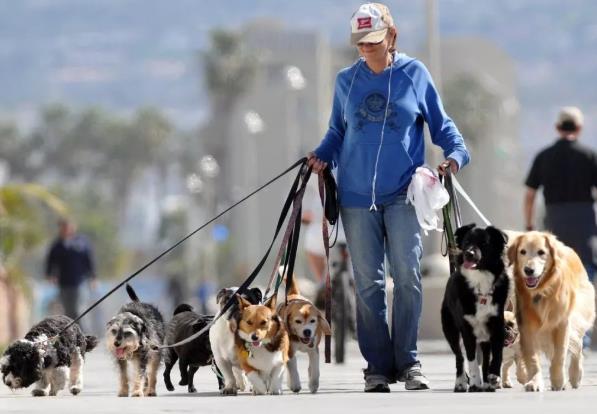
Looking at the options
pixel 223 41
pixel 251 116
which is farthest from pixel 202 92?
pixel 251 116

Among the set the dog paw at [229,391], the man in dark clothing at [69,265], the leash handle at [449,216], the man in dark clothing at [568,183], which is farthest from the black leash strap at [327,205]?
the man in dark clothing at [69,265]

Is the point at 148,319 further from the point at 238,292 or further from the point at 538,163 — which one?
the point at 538,163

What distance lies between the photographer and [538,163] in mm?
15750

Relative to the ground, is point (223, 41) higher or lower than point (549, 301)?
higher

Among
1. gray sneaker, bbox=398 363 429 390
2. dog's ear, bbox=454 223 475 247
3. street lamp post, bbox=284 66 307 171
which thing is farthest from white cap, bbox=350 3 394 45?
street lamp post, bbox=284 66 307 171

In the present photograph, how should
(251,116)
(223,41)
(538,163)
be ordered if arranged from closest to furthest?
(538,163) → (251,116) → (223,41)

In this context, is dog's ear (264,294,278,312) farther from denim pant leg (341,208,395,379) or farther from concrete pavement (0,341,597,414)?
denim pant leg (341,208,395,379)

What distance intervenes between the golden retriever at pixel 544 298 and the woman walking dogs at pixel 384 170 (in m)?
0.71

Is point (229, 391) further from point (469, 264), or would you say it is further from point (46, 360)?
point (469, 264)

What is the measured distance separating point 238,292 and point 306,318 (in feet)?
1.45

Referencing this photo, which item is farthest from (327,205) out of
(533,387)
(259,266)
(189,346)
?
(533,387)

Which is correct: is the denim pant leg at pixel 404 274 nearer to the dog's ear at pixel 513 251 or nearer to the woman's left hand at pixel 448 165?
the woman's left hand at pixel 448 165

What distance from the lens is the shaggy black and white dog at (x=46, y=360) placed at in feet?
38.5

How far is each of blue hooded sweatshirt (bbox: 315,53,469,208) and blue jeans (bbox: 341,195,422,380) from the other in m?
0.11
